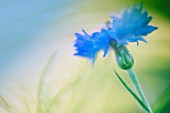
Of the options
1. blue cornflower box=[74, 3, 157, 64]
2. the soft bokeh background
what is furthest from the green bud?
the soft bokeh background

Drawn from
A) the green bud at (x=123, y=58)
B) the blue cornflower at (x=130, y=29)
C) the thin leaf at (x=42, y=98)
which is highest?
the thin leaf at (x=42, y=98)

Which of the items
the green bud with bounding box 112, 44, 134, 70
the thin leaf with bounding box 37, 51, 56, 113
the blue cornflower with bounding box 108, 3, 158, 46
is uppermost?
the thin leaf with bounding box 37, 51, 56, 113

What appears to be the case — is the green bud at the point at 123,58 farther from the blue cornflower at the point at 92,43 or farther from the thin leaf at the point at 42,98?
the thin leaf at the point at 42,98

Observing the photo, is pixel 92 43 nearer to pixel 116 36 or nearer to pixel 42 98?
pixel 116 36

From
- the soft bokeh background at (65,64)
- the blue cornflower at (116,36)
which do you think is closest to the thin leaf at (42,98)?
the soft bokeh background at (65,64)

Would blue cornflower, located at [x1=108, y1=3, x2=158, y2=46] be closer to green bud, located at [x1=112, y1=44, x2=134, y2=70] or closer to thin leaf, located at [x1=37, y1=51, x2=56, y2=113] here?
green bud, located at [x1=112, y1=44, x2=134, y2=70]

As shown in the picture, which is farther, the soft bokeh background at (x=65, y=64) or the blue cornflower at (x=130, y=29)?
the soft bokeh background at (x=65, y=64)

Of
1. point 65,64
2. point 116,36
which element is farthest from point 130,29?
point 65,64

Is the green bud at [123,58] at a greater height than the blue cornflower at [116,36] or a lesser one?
lesser
